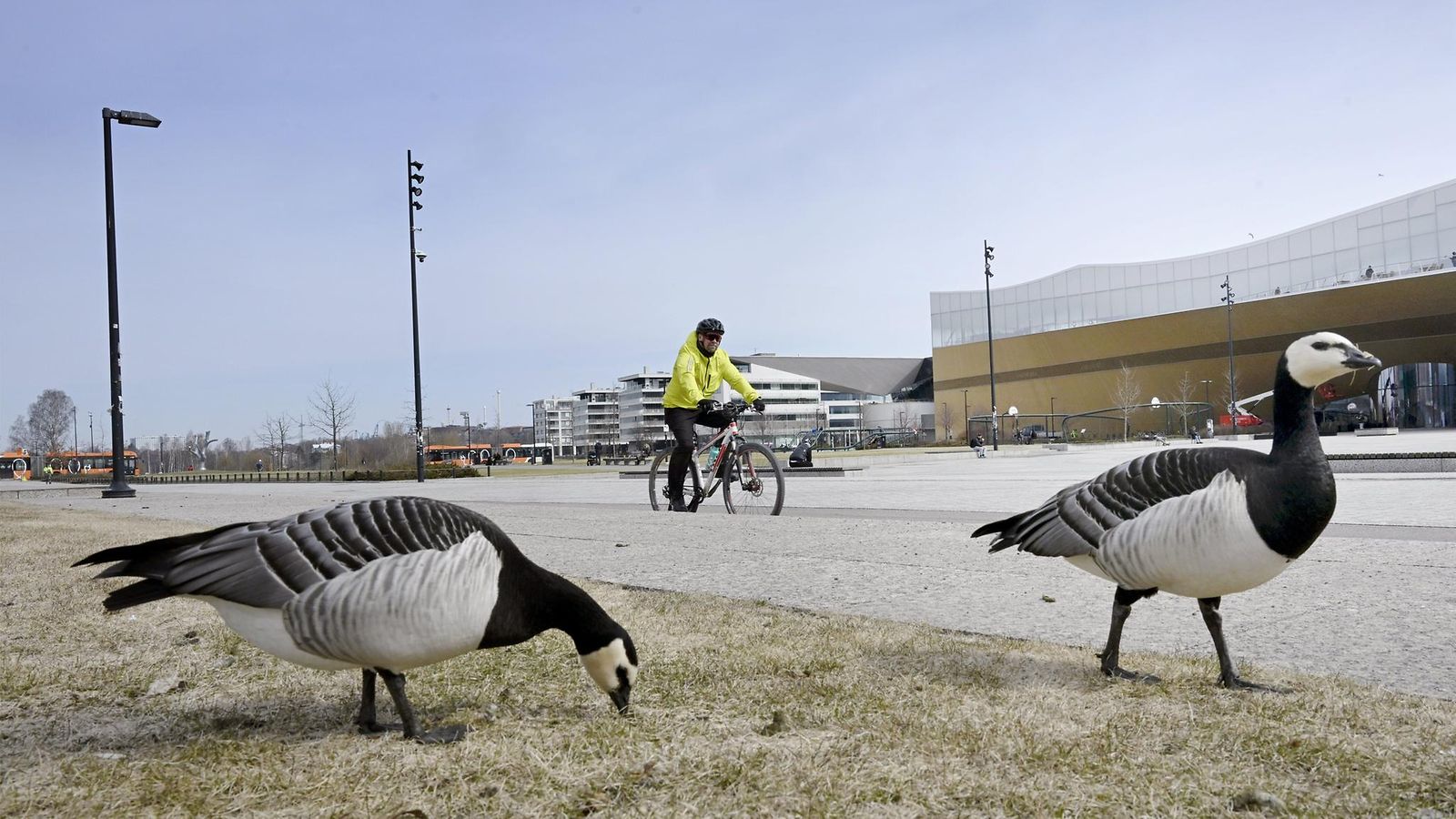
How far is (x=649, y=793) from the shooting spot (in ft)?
8.52

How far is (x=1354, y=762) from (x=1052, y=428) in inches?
3329

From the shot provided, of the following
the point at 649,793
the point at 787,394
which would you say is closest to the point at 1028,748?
the point at 649,793

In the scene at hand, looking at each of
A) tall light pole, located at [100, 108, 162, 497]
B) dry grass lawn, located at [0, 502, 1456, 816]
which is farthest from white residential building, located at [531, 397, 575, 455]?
dry grass lawn, located at [0, 502, 1456, 816]

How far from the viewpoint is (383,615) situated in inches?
114

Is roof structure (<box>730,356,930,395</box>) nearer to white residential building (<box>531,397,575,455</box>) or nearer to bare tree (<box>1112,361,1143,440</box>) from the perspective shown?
white residential building (<box>531,397,575,455</box>)

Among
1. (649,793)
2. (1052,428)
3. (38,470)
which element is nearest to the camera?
(649,793)

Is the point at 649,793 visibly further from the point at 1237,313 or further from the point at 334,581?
the point at 1237,313

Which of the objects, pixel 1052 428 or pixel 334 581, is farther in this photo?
pixel 1052 428

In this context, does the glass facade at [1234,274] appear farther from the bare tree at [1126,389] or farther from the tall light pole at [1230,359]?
the bare tree at [1126,389]

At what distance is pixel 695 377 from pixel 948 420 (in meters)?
89.6

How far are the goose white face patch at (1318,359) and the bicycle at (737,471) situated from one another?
7769 millimetres

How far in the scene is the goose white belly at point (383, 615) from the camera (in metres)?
2.89

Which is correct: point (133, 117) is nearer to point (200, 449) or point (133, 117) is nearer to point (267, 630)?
point (267, 630)

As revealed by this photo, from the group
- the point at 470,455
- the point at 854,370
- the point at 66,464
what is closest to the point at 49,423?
the point at 66,464
